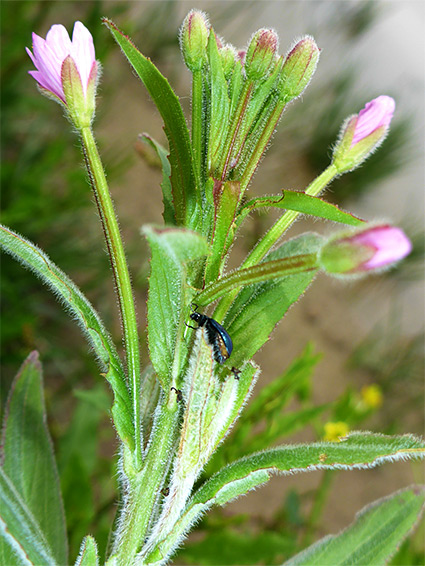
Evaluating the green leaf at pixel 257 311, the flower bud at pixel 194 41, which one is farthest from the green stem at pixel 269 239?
the flower bud at pixel 194 41

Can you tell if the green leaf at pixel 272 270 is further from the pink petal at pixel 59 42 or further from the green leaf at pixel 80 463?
the green leaf at pixel 80 463

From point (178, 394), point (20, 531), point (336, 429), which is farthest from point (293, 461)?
point (336, 429)

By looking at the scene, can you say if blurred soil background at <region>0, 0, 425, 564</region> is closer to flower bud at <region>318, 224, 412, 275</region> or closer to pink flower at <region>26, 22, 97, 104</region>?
pink flower at <region>26, 22, 97, 104</region>

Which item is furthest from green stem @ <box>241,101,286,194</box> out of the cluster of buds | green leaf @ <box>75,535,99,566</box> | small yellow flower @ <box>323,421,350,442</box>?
small yellow flower @ <box>323,421,350,442</box>

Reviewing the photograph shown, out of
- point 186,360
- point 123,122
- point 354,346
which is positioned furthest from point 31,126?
point 186,360

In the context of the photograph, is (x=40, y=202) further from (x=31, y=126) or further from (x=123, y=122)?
(x=123, y=122)

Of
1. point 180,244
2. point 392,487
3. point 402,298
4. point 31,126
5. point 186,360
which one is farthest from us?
point 402,298
